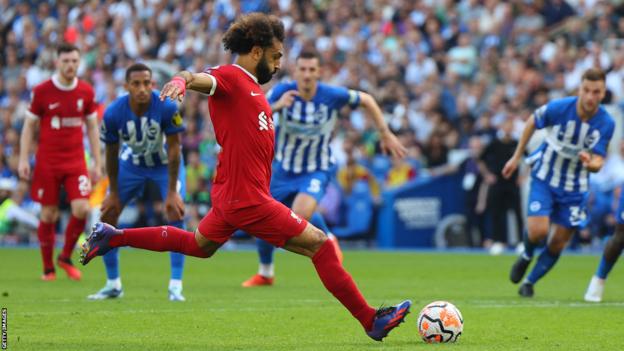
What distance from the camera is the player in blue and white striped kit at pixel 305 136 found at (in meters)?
13.2

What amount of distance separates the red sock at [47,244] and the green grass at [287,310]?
24cm

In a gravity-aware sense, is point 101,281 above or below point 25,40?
below

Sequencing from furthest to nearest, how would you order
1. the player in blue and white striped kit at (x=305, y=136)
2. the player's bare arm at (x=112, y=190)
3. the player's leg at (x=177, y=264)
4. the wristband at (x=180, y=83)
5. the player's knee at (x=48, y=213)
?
the player's knee at (x=48, y=213) → the player in blue and white striped kit at (x=305, y=136) → the player's leg at (x=177, y=264) → the player's bare arm at (x=112, y=190) → the wristband at (x=180, y=83)

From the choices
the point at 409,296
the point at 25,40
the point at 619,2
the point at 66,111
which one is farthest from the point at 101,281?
the point at 25,40

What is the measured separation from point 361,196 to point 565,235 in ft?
32.8

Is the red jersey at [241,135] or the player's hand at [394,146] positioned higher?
the red jersey at [241,135]

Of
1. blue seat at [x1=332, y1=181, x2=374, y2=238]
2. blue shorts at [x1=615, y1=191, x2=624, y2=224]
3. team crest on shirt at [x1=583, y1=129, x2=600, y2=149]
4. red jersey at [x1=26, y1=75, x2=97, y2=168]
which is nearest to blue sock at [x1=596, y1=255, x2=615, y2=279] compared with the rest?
blue shorts at [x1=615, y1=191, x2=624, y2=224]

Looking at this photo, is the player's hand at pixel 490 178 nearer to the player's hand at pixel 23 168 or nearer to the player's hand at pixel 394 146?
the player's hand at pixel 23 168

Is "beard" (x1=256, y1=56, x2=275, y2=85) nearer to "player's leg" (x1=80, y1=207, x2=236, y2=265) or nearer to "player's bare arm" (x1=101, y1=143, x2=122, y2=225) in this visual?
"player's leg" (x1=80, y1=207, x2=236, y2=265)

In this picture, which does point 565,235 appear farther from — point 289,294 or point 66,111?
point 66,111

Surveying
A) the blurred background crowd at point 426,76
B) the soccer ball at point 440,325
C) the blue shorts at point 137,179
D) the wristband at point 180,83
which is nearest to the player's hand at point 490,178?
the blurred background crowd at point 426,76

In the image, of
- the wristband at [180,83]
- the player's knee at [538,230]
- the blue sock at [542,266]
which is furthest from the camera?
the blue sock at [542,266]

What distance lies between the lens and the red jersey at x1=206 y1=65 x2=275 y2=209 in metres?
8.06

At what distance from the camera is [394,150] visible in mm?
11094
